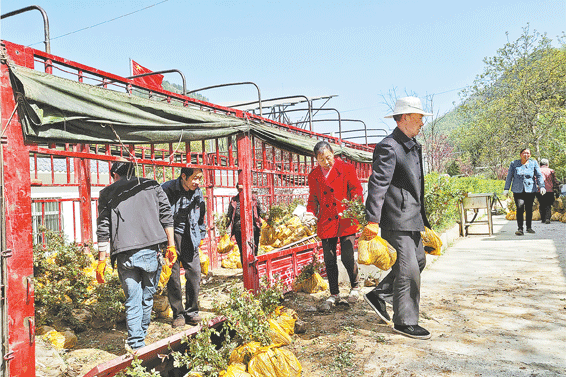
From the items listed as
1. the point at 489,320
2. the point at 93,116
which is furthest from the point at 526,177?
the point at 93,116

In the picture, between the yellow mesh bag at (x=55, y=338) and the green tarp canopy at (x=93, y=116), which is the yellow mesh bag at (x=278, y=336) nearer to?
the green tarp canopy at (x=93, y=116)

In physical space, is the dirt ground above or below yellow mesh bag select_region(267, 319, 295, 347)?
below

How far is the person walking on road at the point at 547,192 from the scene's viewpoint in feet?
36.2

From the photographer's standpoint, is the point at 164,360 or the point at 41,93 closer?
the point at 41,93

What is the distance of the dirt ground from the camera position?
3.07 metres

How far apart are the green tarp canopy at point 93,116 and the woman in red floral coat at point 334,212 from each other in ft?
4.92

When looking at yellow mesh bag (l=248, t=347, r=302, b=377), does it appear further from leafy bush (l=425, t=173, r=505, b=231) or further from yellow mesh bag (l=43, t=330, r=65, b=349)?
leafy bush (l=425, t=173, r=505, b=231)

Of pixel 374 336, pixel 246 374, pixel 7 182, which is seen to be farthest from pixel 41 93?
pixel 374 336

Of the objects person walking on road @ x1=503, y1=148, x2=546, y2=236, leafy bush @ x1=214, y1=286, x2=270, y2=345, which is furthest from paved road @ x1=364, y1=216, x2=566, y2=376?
person walking on road @ x1=503, y1=148, x2=546, y2=236

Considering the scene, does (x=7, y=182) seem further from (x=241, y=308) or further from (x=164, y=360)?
(x=241, y=308)

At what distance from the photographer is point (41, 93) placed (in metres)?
2.68

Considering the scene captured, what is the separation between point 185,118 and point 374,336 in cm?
270

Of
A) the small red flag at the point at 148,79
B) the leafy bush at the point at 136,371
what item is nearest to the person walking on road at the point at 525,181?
the small red flag at the point at 148,79

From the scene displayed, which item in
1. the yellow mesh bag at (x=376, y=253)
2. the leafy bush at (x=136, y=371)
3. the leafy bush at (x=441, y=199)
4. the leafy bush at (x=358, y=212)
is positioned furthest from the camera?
the leafy bush at (x=441, y=199)
